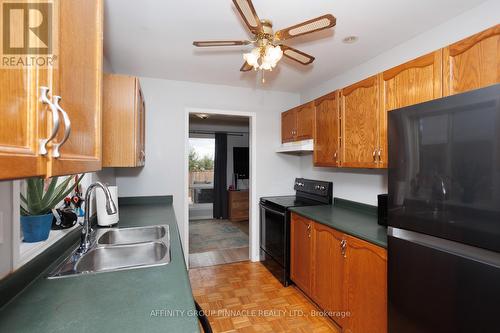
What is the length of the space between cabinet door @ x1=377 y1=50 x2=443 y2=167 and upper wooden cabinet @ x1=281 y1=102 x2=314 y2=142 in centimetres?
95

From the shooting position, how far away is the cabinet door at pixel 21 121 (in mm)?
396

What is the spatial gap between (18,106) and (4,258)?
77cm

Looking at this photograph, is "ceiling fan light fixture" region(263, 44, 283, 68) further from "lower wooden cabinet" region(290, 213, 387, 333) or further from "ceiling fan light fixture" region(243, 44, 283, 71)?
"lower wooden cabinet" region(290, 213, 387, 333)

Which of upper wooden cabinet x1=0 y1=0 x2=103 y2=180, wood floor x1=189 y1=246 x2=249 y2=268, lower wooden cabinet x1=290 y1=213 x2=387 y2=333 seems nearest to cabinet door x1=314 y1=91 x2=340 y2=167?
lower wooden cabinet x1=290 y1=213 x2=387 y2=333

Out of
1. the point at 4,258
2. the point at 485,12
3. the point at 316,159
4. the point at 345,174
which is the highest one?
the point at 485,12

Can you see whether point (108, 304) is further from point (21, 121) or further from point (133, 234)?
point (133, 234)

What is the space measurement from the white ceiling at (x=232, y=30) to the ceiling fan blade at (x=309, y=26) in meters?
0.28

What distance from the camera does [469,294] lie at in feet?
3.36

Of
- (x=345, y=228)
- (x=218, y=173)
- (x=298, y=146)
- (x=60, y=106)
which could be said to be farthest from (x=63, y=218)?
(x=218, y=173)

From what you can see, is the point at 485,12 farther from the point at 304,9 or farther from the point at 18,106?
the point at 18,106

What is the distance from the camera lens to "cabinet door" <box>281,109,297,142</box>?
306cm

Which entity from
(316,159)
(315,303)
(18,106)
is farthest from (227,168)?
(18,106)

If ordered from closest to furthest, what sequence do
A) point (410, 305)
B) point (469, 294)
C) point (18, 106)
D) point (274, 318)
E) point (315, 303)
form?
point (18, 106) < point (469, 294) < point (410, 305) < point (274, 318) < point (315, 303)

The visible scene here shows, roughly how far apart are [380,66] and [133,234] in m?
2.61
